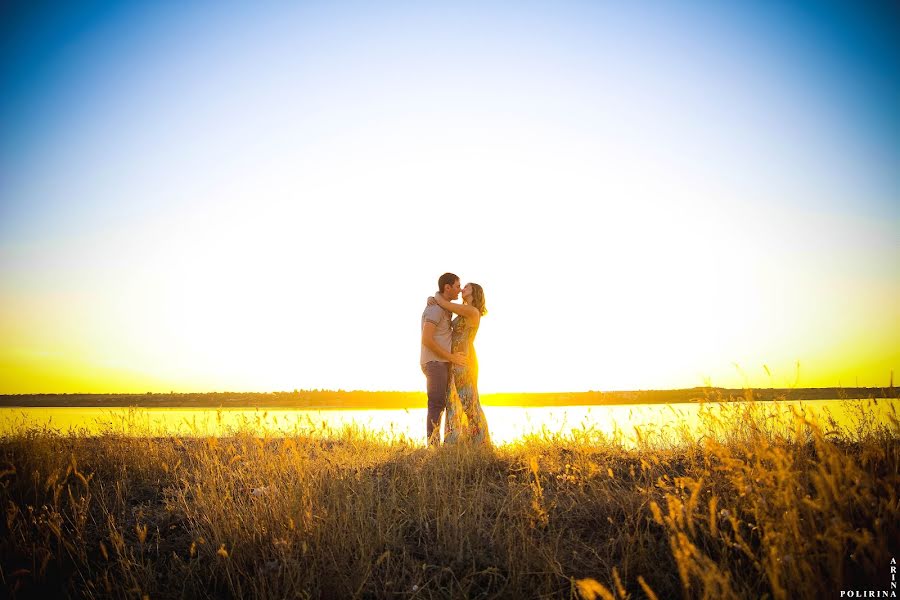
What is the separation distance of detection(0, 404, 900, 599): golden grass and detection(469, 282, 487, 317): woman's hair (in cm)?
246

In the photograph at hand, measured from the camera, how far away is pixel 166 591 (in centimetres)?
321

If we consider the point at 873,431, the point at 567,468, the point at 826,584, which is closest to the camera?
the point at 826,584

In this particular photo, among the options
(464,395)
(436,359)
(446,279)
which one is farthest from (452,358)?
(446,279)

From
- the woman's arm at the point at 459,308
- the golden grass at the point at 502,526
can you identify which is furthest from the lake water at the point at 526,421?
the woman's arm at the point at 459,308

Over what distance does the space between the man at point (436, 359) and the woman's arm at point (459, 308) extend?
0.29 feet

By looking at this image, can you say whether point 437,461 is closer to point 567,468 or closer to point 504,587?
point 567,468

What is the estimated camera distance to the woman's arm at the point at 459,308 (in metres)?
7.05

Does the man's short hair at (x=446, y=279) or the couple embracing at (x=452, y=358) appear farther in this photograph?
the man's short hair at (x=446, y=279)

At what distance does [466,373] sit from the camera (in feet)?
23.6

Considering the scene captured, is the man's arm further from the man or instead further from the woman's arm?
the woman's arm

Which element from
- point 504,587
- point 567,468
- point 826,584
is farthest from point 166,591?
point 826,584

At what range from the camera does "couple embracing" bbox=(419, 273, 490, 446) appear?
6891 mm

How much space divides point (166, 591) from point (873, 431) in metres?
6.59

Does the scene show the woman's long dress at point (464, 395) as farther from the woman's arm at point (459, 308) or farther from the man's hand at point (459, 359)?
the woman's arm at point (459, 308)
